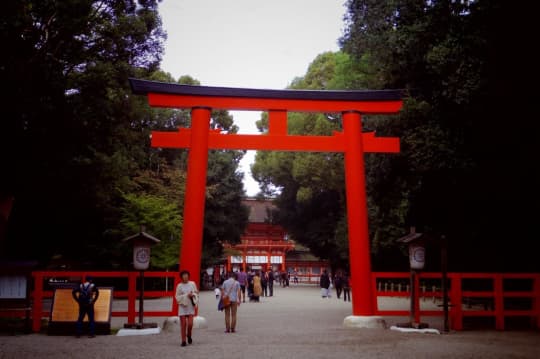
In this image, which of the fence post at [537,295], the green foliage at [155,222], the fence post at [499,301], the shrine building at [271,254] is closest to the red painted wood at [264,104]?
the fence post at [499,301]

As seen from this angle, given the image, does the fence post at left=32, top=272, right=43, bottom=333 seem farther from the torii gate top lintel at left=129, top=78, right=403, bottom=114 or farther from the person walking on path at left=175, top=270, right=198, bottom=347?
the torii gate top lintel at left=129, top=78, right=403, bottom=114

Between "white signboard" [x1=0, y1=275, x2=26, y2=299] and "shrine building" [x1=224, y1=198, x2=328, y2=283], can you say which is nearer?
"white signboard" [x1=0, y1=275, x2=26, y2=299]

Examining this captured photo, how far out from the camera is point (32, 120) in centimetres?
1456

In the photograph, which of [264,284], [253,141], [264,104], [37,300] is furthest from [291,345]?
[264,284]

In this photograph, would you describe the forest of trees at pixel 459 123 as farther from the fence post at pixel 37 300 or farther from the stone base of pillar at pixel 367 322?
the fence post at pixel 37 300

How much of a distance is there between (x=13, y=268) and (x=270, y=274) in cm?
1971

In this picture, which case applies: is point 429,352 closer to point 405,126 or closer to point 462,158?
point 462,158

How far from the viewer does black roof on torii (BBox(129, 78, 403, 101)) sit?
13.0 metres

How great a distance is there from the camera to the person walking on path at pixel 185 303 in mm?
9457

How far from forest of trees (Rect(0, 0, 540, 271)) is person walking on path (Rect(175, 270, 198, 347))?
18.4 feet

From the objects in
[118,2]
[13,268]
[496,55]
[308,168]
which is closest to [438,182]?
[496,55]

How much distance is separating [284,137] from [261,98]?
1158 millimetres

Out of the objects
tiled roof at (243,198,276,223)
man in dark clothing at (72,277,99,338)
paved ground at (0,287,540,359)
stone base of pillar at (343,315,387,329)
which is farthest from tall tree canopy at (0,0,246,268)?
tiled roof at (243,198,276,223)

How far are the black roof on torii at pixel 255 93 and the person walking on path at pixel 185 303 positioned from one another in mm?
5235
